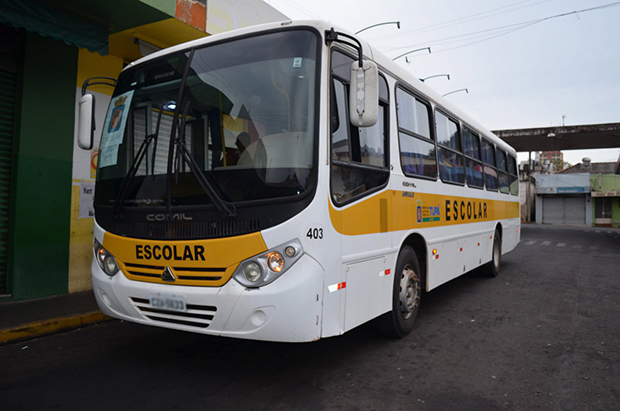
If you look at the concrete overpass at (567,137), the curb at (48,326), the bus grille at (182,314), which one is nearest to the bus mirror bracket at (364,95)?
the bus grille at (182,314)

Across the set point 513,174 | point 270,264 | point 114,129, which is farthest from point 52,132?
point 513,174

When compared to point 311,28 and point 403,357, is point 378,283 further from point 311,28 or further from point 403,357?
point 311,28

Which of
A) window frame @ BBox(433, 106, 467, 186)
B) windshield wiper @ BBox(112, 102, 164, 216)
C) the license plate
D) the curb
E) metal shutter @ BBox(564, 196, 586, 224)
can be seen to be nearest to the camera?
the license plate

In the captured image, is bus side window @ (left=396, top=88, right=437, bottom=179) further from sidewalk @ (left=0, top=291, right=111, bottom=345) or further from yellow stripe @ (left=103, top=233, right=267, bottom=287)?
sidewalk @ (left=0, top=291, right=111, bottom=345)

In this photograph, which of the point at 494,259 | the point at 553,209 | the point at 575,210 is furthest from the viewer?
the point at 553,209

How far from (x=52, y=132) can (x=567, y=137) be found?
118 ft

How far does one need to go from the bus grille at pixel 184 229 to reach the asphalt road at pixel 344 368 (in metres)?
1.22

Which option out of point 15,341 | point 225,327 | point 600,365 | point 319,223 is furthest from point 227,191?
point 600,365

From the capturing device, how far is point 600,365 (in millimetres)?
4199

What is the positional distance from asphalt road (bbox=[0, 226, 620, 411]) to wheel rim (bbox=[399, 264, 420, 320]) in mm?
330

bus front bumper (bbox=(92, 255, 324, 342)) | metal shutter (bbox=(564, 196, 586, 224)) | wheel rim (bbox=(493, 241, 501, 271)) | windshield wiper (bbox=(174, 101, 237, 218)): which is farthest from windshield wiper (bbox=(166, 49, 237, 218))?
metal shutter (bbox=(564, 196, 586, 224))

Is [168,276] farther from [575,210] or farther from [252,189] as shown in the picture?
[575,210]

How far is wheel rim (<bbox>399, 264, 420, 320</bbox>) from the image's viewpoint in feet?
15.8

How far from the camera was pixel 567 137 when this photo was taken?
33.8 metres
